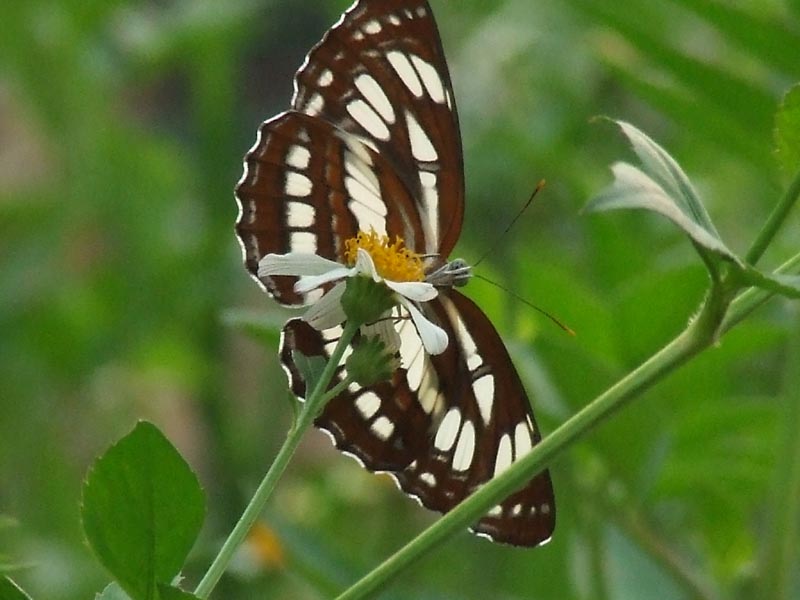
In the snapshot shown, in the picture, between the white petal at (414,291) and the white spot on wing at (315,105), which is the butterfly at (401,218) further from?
the white petal at (414,291)

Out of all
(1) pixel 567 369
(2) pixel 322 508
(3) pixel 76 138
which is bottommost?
(2) pixel 322 508

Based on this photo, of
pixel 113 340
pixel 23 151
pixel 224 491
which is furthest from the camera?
pixel 23 151

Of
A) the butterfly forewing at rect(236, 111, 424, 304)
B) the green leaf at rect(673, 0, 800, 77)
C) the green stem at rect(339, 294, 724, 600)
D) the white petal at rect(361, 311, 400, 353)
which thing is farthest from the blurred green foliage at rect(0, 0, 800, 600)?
the green stem at rect(339, 294, 724, 600)

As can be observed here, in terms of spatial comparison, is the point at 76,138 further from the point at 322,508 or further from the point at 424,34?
the point at 424,34

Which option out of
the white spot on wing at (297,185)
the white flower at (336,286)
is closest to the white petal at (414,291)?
the white flower at (336,286)

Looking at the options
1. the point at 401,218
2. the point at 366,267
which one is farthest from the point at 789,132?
the point at 401,218

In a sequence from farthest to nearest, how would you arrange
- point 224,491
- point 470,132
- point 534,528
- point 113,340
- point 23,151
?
point 23,151, point 470,132, point 113,340, point 224,491, point 534,528

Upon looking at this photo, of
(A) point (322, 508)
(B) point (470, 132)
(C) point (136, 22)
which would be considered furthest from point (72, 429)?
(B) point (470, 132)

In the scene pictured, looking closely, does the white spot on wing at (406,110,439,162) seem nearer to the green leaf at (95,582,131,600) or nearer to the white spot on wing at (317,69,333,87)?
the white spot on wing at (317,69,333,87)
